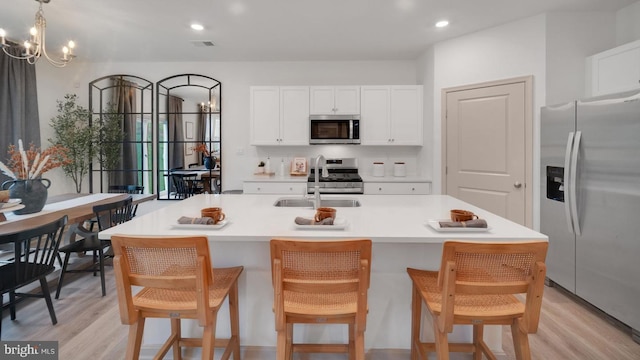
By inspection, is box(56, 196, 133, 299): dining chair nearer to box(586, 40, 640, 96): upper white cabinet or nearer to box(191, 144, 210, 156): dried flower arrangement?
box(191, 144, 210, 156): dried flower arrangement

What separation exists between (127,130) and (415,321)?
4.93 metres

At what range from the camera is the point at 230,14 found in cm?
322

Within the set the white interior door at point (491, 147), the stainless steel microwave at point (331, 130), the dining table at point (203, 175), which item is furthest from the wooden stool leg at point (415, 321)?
the dining table at point (203, 175)

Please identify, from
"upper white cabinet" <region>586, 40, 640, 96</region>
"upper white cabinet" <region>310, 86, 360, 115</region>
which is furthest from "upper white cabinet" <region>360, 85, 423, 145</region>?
"upper white cabinet" <region>586, 40, 640, 96</region>

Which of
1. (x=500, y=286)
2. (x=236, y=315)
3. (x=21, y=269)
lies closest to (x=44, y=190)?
(x=21, y=269)

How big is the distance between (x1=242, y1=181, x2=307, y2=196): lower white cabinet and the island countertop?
1.85 m

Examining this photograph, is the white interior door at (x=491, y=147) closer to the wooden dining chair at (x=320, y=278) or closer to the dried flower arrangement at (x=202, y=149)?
the wooden dining chair at (x=320, y=278)

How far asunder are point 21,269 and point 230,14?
2667 millimetres

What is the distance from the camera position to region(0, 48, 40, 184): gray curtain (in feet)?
12.8

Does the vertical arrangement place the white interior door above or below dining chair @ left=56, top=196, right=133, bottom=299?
above

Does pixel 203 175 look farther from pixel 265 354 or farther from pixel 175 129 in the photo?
pixel 265 354

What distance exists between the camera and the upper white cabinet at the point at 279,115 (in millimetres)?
4461

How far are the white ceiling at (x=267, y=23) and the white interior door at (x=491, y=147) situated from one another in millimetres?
731

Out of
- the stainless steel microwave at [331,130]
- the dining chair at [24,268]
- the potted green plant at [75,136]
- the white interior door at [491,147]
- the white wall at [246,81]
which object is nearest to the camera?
the dining chair at [24,268]
